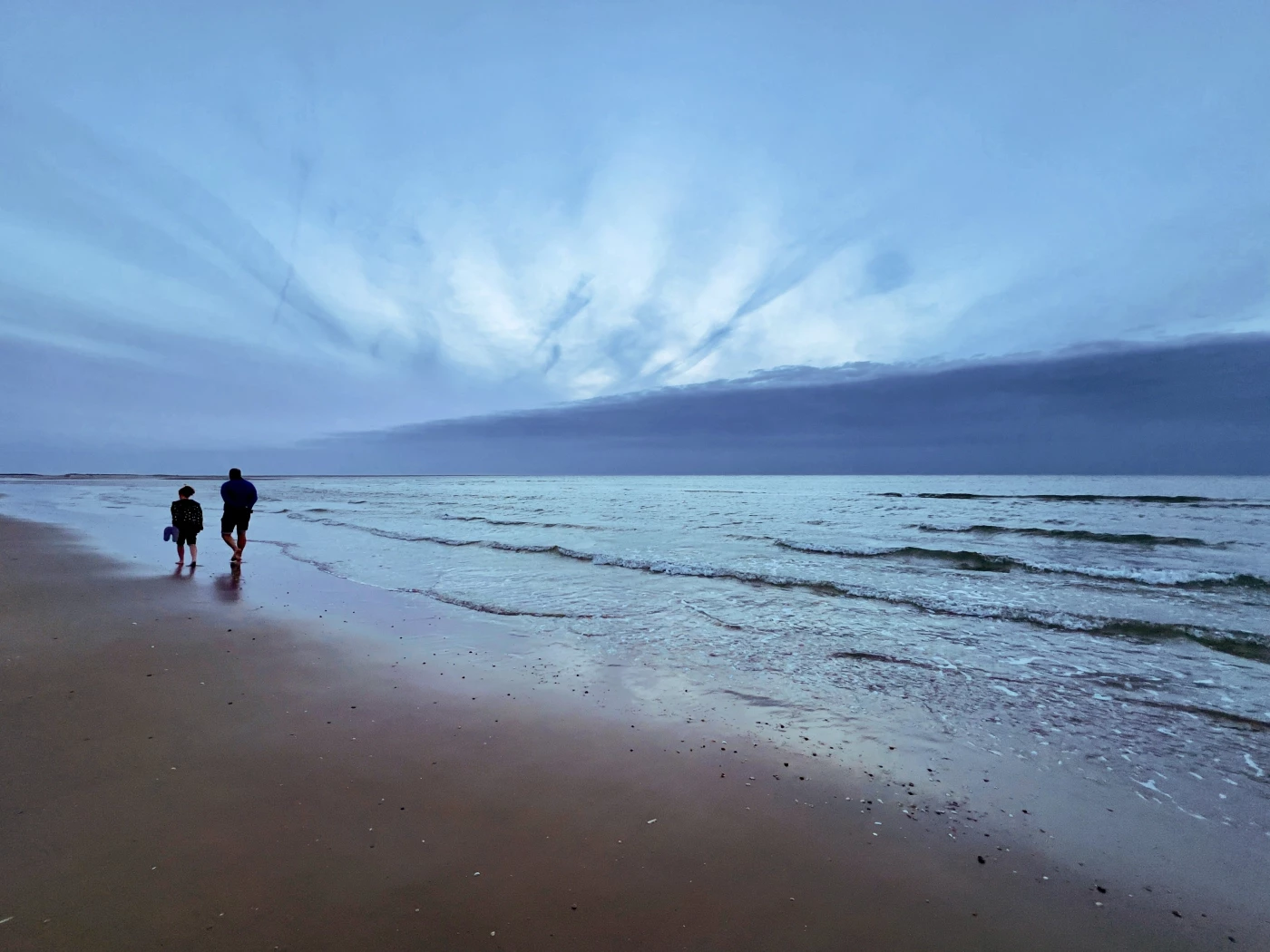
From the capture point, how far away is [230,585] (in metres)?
11.5

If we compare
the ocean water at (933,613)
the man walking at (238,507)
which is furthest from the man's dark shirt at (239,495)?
the ocean water at (933,613)

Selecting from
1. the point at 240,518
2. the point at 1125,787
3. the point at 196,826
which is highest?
the point at 240,518

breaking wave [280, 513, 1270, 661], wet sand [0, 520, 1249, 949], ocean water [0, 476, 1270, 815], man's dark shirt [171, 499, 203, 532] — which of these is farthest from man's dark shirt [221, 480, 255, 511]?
wet sand [0, 520, 1249, 949]

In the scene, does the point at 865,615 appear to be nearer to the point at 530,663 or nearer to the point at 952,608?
the point at 952,608

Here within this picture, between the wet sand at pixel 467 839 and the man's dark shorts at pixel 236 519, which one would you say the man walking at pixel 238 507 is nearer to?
the man's dark shorts at pixel 236 519

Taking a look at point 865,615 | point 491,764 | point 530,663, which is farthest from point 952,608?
point 491,764

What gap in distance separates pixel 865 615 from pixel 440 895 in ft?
28.1

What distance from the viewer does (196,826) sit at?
350 cm

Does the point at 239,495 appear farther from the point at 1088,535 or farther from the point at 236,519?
the point at 1088,535

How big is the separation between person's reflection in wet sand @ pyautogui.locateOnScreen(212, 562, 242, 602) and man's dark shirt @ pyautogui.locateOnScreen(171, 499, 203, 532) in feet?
4.37

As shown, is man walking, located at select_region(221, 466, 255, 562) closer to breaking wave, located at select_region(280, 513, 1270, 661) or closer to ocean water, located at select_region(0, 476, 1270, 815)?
ocean water, located at select_region(0, 476, 1270, 815)

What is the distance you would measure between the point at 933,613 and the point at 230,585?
1344 centimetres

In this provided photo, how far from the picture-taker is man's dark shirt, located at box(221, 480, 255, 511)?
1361cm

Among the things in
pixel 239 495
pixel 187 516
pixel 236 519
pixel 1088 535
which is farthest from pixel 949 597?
pixel 187 516
